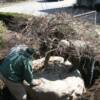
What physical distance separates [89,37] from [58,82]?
177 cm

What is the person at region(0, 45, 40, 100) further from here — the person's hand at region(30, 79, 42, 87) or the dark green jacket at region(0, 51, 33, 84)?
the person's hand at region(30, 79, 42, 87)

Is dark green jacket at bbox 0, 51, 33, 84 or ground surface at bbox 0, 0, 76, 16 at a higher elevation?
dark green jacket at bbox 0, 51, 33, 84

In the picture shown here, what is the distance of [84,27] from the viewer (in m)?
9.99

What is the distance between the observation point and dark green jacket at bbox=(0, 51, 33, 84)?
774cm

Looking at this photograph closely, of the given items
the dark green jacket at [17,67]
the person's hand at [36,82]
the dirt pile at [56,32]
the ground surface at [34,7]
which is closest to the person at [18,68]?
the dark green jacket at [17,67]

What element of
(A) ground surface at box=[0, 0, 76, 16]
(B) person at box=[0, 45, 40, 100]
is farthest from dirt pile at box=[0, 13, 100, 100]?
(A) ground surface at box=[0, 0, 76, 16]

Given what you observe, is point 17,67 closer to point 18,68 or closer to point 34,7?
point 18,68

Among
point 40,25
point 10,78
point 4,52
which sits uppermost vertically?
point 40,25

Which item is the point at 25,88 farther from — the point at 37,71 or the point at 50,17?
the point at 50,17

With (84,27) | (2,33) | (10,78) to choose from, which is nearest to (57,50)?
(84,27)

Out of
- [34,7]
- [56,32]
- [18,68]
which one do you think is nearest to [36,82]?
[18,68]

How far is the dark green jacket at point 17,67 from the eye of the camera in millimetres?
7738

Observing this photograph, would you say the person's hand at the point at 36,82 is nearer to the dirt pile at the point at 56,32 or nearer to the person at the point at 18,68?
the person at the point at 18,68

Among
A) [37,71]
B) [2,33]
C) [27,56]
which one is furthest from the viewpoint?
[2,33]
